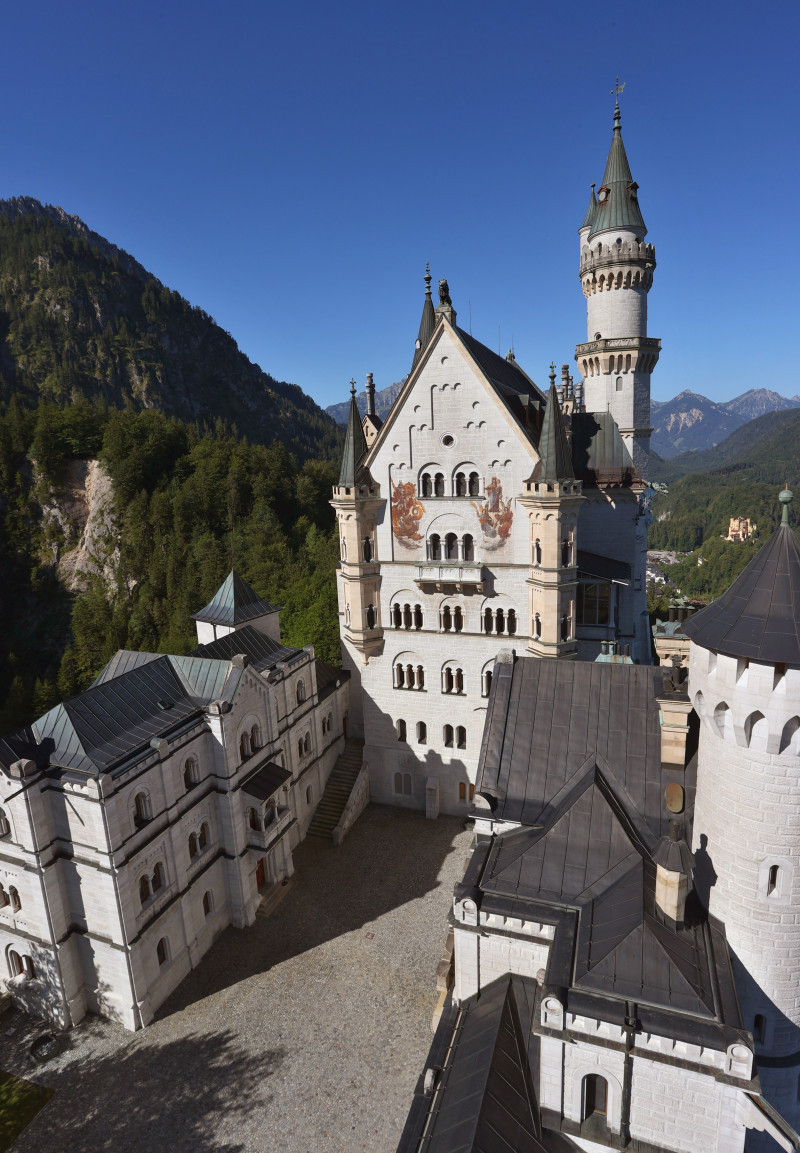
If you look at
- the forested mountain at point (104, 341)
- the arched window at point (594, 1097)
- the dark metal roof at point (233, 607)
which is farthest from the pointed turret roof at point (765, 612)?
the forested mountain at point (104, 341)

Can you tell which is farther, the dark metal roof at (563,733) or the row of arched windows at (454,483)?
the row of arched windows at (454,483)

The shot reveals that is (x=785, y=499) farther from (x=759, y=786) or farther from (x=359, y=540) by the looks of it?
(x=359, y=540)

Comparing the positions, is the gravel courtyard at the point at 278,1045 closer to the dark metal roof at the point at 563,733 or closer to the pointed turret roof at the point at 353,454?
the dark metal roof at the point at 563,733

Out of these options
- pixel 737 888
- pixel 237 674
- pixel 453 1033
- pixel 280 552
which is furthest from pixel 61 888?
pixel 280 552

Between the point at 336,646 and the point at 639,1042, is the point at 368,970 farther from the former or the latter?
the point at 336,646

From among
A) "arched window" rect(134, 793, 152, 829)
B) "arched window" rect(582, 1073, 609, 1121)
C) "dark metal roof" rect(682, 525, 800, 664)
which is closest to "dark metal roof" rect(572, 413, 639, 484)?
"dark metal roof" rect(682, 525, 800, 664)

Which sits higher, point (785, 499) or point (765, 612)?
→ point (785, 499)

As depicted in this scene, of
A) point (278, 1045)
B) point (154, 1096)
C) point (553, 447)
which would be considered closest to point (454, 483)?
point (553, 447)
